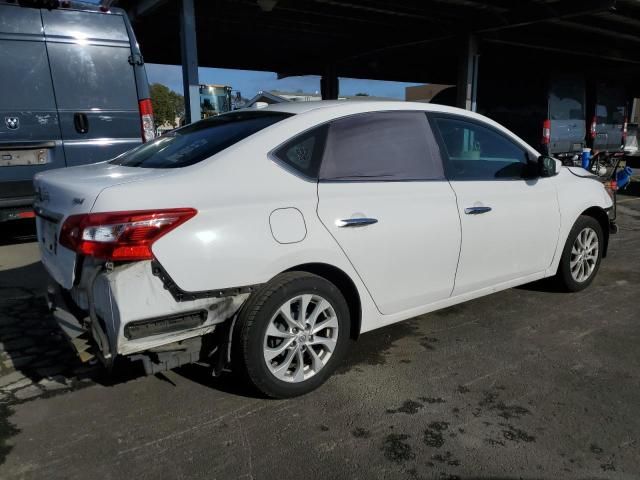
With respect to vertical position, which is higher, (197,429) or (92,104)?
(92,104)

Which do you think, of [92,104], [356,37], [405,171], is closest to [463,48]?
[356,37]

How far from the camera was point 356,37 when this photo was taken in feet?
48.8

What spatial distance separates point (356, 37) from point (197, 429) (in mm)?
14003

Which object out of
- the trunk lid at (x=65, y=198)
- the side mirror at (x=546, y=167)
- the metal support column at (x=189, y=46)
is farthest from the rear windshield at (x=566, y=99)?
the trunk lid at (x=65, y=198)

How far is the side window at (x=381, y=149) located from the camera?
307 cm

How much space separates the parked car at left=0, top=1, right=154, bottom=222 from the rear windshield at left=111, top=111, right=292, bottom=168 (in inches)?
109

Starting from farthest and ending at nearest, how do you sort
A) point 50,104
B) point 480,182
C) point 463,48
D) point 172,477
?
point 463,48, point 50,104, point 480,182, point 172,477

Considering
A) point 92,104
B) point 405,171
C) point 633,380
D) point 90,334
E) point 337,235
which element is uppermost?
point 92,104

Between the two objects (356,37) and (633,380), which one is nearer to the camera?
(633,380)

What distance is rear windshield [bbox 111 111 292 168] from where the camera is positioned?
9.61 ft

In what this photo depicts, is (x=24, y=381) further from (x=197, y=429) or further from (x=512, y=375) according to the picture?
(x=512, y=375)

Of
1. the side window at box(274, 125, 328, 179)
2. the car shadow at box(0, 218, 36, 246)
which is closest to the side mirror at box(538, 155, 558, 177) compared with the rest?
the side window at box(274, 125, 328, 179)

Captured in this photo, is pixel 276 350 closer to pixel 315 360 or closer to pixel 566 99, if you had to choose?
pixel 315 360

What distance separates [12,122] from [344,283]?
14.5ft
